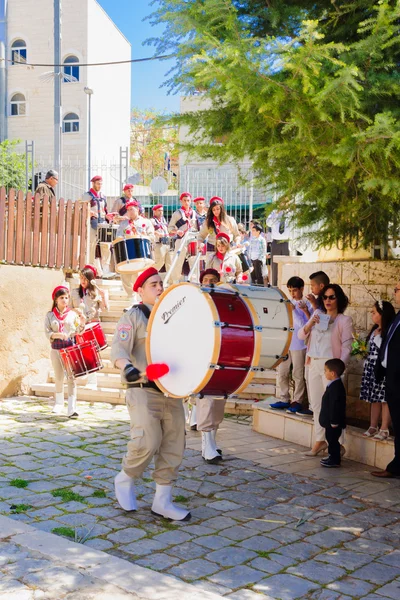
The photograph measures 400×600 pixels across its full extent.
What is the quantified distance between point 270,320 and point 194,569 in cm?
203

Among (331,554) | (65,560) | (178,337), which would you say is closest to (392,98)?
(178,337)

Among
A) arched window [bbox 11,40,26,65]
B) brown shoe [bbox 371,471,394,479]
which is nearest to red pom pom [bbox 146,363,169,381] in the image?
brown shoe [bbox 371,471,394,479]

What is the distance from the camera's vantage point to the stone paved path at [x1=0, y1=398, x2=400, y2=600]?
4.58m

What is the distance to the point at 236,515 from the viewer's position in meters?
5.82

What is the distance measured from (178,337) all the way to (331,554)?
74.1 inches

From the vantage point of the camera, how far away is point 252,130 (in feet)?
17.6

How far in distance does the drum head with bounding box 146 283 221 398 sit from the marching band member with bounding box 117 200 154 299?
6.31 meters

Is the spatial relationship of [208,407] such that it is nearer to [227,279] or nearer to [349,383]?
[349,383]

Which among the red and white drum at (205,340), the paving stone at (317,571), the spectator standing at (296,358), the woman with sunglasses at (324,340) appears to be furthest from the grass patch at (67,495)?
the spectator standing at (296,358)

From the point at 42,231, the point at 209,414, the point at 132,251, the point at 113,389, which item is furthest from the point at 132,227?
the point at 209,414

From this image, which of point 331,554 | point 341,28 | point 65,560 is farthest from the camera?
point 341,28

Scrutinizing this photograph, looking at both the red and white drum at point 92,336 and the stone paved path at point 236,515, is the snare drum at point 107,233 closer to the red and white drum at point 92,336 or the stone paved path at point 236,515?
the red and white drum at point 92,336

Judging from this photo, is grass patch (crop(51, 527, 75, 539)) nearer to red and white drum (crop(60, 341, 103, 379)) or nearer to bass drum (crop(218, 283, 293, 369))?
bass drum (crop(218, 283, 293, 369))

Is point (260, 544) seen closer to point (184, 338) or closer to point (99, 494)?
point (184, 338)
